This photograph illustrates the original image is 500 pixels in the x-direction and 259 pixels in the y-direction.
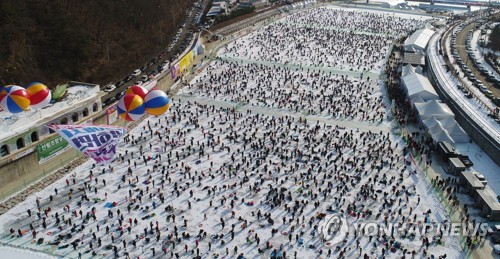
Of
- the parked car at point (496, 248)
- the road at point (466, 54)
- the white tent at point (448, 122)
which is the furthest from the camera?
the road at point (466, 54)

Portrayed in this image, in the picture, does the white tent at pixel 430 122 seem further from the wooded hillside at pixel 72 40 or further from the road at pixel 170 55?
the wooded hillside at pixel 72 40

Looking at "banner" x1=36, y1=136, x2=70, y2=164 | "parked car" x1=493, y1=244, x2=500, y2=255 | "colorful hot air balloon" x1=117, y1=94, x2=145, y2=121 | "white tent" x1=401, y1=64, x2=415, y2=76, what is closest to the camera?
"parked car" x1=493, y1=244, x2=500, y2=255

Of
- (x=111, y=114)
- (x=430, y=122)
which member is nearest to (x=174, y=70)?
(x=111, y=114)

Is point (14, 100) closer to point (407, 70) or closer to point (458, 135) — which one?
point (458, 135)

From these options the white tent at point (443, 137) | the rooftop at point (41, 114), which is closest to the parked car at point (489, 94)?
the white tent at point (443, 137)

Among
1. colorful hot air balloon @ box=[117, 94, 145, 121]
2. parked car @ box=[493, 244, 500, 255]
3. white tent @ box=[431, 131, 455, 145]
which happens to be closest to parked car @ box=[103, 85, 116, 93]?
colorful hot air balloon @ box=[117, 94, 145, 121]

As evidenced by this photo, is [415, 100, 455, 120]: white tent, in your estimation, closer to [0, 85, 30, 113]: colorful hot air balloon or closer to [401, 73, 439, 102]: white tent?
[401, 73, 439, 102]: white tent
